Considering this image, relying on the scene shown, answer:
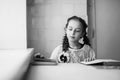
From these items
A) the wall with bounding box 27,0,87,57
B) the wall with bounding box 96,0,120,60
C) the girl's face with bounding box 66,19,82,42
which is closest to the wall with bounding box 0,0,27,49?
the wall with bounding box 27,0,87,57

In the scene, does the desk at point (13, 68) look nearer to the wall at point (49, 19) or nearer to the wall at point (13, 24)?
the wall at point (13, 24)

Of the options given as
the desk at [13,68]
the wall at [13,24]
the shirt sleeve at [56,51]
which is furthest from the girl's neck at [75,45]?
the desk at [13,68]

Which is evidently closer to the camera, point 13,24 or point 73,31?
point 13,24

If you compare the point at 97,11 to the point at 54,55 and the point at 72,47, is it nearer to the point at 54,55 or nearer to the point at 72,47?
the point at 72,47

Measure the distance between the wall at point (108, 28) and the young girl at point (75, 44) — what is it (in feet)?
0.50

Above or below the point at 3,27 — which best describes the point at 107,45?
below

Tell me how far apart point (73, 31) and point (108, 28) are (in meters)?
0.41

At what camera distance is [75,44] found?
1946mm

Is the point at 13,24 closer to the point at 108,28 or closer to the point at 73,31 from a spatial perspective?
the point at 73,31

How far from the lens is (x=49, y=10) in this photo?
1924mm

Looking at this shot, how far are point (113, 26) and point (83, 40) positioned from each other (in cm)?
39

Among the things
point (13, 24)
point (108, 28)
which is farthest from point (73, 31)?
point (13, 24)

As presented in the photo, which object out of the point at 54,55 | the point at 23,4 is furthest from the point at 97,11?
the point at 23,4

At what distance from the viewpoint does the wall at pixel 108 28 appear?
1.97 metres
